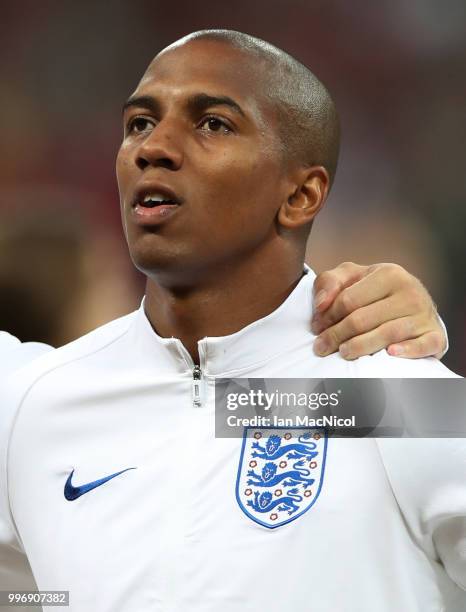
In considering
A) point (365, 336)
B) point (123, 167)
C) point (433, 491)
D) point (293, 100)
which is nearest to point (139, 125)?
point (123, 167)

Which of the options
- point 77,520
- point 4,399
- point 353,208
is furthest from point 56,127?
point 77,520

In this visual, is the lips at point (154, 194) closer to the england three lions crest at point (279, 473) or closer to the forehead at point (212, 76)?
the forehead at point (212, 76)

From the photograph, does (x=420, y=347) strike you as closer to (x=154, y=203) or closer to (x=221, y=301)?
(x=221, y=301)

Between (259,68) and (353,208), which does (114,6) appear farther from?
(259,68)

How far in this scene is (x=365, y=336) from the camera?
1.44m

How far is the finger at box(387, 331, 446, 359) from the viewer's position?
4.69 feet

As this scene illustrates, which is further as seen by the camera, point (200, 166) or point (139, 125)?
point (139, 125)

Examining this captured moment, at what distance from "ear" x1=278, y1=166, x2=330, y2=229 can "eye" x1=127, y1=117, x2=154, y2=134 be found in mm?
257

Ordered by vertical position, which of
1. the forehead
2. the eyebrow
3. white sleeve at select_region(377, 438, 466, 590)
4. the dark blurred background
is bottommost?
white sleeve at select_region(377, 438, 466, 590)

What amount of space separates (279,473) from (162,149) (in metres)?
0.52

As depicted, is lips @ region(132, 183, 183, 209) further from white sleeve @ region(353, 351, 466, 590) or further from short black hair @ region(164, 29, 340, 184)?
white sleeve @ region(353, 351, 466, 590)

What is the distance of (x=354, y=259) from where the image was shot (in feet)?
11.3

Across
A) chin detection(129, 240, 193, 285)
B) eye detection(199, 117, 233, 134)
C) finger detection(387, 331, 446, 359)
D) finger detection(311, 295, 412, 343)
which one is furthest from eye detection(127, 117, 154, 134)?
finger detection(387, 331, 446, 359)

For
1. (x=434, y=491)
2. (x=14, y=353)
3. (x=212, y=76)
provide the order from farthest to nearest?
(x=14, y=353) → (x=212, y=76) → (x=434, y=491)
